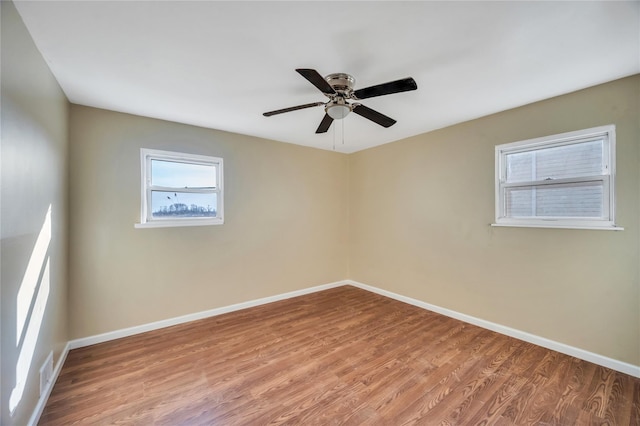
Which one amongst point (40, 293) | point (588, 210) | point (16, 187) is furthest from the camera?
point (588, 210)

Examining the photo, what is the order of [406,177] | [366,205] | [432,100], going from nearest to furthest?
1. [432,100]
2. [406,177]
3. [366,205]

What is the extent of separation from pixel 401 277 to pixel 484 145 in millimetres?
2061

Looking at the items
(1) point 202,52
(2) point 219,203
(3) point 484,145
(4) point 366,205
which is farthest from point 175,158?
(3) point 484,145

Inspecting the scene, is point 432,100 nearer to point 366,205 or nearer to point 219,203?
point 366,205

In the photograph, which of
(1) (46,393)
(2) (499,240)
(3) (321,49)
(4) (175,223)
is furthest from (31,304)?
(2) (499,240)

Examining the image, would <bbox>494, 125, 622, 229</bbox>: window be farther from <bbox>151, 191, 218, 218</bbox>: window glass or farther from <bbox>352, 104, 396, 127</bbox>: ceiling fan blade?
<bbox>151, 191, 218, 218</bbox>: window glass

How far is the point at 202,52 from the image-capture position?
1.75 metres

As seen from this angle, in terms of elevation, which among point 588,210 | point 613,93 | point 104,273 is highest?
point 613,93

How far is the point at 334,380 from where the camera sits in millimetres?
2033

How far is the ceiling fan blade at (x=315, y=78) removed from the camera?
1.51m

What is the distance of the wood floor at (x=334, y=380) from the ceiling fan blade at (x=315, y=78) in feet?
7.09

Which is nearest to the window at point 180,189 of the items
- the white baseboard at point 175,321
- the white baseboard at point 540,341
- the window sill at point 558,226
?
the white baseboard at point 175,321

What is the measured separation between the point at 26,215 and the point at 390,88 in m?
2.33

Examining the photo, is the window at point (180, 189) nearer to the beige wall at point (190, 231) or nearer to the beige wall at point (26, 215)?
the beige wall at point (190, 231)
